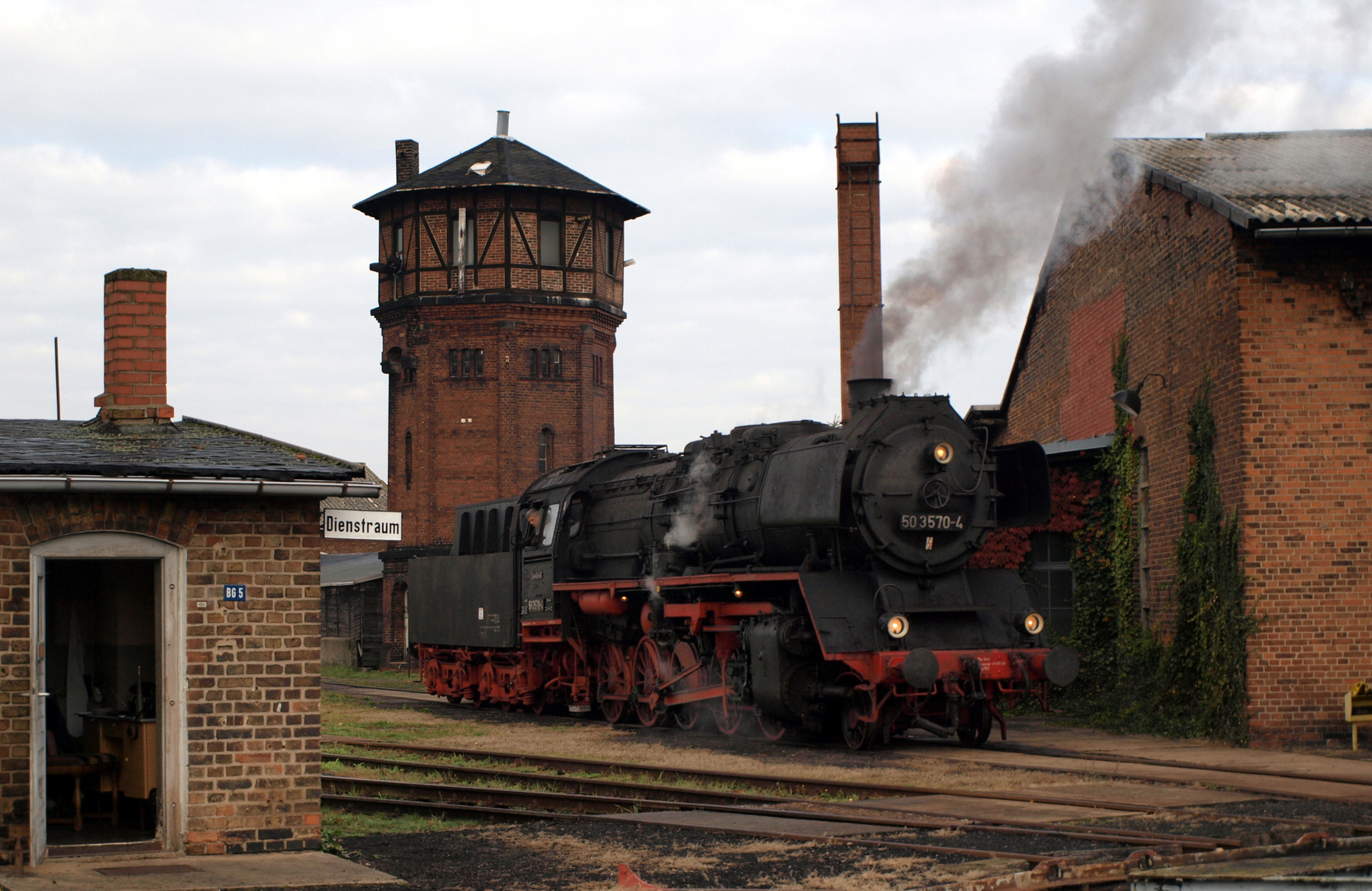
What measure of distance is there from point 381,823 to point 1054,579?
997 cm

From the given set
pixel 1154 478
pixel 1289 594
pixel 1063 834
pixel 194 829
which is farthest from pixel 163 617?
pixel 1154 478

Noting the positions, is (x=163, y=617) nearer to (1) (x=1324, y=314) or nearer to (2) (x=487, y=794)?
(2) (x=487, y=794)

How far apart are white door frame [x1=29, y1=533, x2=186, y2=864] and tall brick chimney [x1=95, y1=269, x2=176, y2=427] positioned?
1.38 m

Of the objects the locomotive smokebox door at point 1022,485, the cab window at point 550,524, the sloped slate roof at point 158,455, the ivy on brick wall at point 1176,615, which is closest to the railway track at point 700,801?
the sloped slate roof at point 158,455

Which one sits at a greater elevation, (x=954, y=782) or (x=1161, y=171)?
(x=1161, y=171)

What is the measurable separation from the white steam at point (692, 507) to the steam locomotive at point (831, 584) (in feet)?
0.08

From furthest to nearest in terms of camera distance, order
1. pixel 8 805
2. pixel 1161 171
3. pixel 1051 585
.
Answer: pixel 1051 585
pixel 1161 171
pixel 8 805

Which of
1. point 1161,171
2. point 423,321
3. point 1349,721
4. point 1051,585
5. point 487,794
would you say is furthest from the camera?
point 423,321

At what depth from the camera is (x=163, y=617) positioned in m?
8.09

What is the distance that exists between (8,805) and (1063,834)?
5527 millimetres

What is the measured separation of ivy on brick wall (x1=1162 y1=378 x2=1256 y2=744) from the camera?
43.8ft

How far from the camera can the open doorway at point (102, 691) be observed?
893 cm

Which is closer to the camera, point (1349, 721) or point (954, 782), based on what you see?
point (954, 782)

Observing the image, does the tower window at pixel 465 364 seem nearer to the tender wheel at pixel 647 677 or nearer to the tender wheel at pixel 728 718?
the tender wheel at pixel 647 677
